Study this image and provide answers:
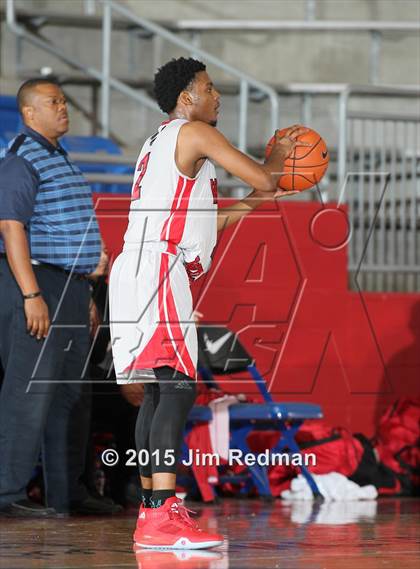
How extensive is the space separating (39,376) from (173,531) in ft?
5.11

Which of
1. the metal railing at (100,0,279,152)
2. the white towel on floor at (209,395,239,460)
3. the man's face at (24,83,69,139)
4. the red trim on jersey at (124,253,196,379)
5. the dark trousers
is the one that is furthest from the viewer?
the metal railing at (100,0,279,152)

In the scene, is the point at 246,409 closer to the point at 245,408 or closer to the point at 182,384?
the point at 245,408

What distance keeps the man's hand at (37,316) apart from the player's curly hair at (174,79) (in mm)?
1311

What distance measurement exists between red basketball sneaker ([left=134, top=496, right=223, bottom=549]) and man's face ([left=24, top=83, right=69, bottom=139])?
Answer: 2.22 metres

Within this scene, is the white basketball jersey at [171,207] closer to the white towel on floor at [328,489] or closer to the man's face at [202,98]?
the man's face at [202,98]

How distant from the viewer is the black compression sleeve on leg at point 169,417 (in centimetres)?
425

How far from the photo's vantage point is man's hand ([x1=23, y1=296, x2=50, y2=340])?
5.46 metres

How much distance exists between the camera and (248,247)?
26.3 ft

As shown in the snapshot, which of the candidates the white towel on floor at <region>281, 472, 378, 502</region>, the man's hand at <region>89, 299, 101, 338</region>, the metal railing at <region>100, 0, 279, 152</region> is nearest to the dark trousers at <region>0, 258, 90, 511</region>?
the man's hand at <region>89, 299, 101, 338</region>

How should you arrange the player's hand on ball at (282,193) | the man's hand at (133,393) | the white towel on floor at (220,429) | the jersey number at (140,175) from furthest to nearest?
the white towel on floor at (220,429) < the man's hand at (133,393) < the player's hand on ball at (282,193) < the jersey number at (140,175)

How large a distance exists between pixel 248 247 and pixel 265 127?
7.20 ft

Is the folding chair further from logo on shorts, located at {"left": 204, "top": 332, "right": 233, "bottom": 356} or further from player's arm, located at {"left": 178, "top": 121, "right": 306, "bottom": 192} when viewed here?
player's arm, located at {"left": 178, "top": 121, "right": 306, "bottom": 192}

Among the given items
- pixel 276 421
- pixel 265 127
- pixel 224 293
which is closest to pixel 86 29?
pixel 265 127

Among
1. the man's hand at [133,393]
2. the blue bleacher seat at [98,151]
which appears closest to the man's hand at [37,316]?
the man's hand at [133,393]
